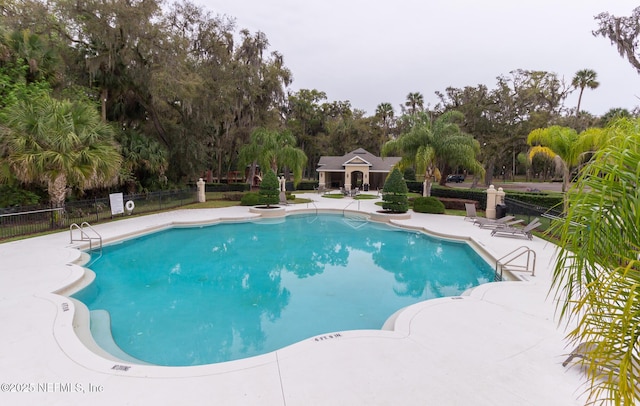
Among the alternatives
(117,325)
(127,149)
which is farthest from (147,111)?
(117,325)

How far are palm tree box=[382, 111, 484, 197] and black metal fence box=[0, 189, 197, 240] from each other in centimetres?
1369

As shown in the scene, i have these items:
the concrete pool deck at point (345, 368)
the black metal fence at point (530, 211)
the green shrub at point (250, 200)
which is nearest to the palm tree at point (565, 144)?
the black metal fence at point (530, 211)

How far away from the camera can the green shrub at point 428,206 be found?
18188 millimetres

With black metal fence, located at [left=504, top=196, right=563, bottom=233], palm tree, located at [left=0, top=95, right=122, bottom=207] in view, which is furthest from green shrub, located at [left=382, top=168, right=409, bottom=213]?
palm tree, located at [left=0, top=95, right=122, bottom=207]

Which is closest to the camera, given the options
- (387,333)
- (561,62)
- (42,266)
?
(387,333)

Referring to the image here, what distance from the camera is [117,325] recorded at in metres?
5.98

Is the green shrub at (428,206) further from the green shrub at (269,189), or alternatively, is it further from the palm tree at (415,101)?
the palm tree at (415,101)

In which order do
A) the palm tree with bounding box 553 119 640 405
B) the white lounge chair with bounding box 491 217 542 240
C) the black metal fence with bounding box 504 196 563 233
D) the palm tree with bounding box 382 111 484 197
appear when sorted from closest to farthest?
the palm tree with bounding box 553 119 640 405, the white lounge chair with bounding box 491 217 542 240, the black metal fence with bounding box 504 196 563 233, the palm tree with bounding box 382 111 484 197

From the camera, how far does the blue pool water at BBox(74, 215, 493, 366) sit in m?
→ 5.70

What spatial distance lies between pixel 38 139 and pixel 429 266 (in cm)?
1438

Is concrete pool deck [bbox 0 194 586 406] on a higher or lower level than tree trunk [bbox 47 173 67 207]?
lower

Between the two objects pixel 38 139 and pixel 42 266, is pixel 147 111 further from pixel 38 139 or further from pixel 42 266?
pixel 42 266

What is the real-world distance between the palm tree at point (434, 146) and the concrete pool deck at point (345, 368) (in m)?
13.3

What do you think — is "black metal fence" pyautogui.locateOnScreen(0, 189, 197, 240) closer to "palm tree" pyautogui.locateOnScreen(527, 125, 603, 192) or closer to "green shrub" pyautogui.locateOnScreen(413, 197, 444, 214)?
"green shrub" pyautogui.locateOnScreen(413, 197, 444, 214)
